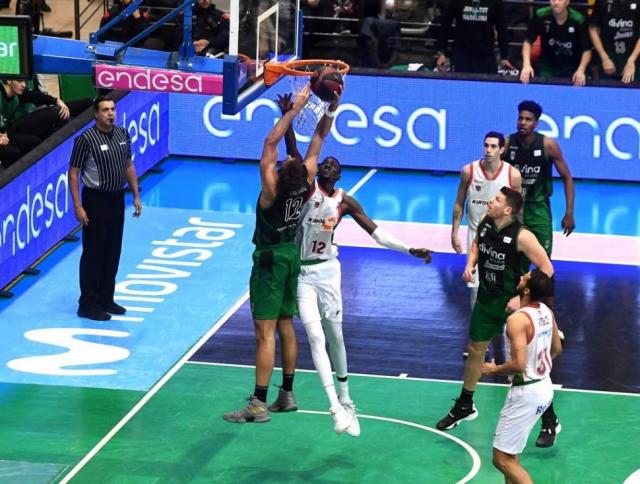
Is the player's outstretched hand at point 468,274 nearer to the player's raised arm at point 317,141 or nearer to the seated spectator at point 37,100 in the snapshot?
the player's raised arm at point 317,141

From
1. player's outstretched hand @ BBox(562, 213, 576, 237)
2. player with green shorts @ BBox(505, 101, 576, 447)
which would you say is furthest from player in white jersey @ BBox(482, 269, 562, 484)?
player's outstretched hand @ BBox(562, 213, 576, 237)

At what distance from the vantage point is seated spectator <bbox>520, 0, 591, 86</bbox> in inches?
784

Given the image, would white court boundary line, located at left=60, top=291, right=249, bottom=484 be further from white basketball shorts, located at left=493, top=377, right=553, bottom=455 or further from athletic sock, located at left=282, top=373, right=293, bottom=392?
white basketball shorts, located at left=493, top=377, right=553, bottom=455

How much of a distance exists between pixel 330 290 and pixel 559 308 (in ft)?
14.7

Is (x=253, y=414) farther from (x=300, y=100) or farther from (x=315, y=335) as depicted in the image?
(x=300, y=100)

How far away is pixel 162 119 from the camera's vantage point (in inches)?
819

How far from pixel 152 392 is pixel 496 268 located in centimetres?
341

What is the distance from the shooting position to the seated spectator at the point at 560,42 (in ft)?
65.4

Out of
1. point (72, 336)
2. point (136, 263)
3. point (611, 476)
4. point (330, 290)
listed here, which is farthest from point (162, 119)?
point (611, 476)

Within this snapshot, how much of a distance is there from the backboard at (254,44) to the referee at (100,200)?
2047 mm

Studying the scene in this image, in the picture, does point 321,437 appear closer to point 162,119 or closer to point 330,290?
point 330,290

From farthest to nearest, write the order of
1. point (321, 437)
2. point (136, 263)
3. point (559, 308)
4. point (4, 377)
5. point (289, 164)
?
point (136, 263) → point (559, 308) → point (4, 377) → point (321, 437) → point (289, 164)

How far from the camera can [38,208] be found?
53.8ft

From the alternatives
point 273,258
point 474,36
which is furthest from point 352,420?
point 474,36
